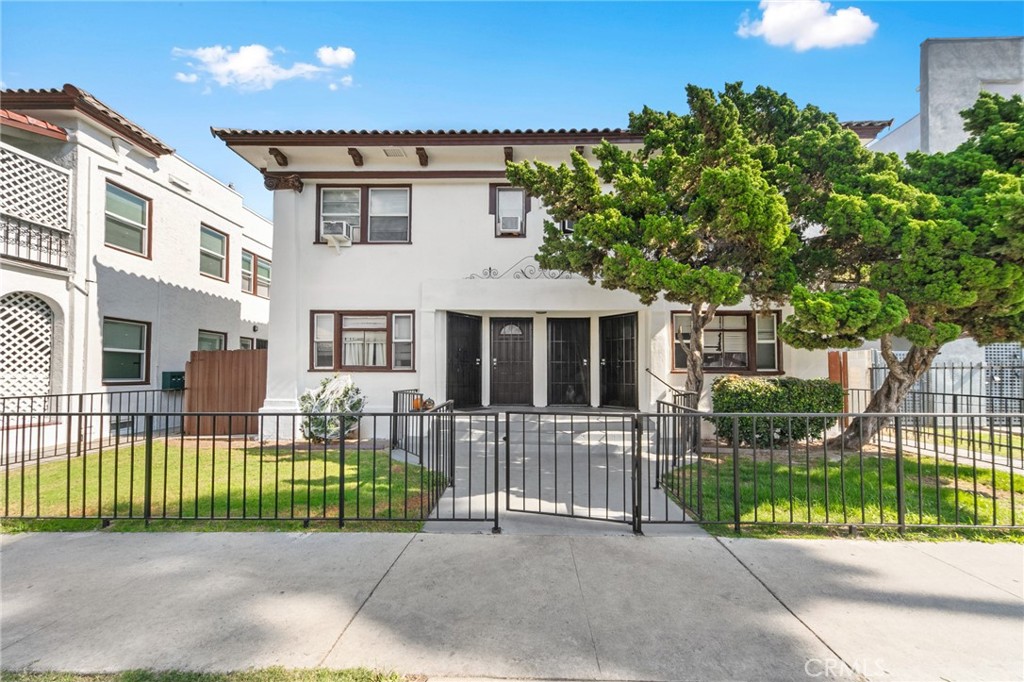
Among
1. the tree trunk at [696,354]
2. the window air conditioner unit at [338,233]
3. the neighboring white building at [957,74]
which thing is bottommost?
the tree trunk at [696,354]

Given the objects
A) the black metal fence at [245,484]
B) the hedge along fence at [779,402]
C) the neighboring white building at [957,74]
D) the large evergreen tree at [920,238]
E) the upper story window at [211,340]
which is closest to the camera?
the black metal fence at [245,484]

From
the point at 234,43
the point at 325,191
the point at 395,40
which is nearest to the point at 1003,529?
the point at 395,40

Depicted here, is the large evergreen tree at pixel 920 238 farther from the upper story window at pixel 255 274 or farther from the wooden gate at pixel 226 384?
the upper story window at pixel 255 274

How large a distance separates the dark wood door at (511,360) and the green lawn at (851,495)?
4.83 metres

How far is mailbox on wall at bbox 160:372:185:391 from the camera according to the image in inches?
448

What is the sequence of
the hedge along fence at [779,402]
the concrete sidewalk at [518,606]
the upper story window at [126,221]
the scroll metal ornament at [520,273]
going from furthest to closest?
the upper story window at [126,221] < the scroll metal ornament at [520,273] < the hedge along fence at [779,402] < the concrete sidewalk at [518,606]

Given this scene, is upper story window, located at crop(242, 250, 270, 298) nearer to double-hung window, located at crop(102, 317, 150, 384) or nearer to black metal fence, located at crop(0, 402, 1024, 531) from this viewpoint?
double-hung window, located at crop(102, 317, 150, 384)

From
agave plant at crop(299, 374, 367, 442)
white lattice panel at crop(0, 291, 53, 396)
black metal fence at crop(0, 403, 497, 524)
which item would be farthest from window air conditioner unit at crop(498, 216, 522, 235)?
white lattice panel at crop(0, 291, 53, 396)

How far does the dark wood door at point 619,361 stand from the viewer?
32.8 ft

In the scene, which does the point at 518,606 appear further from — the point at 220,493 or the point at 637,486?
the point at 220,493

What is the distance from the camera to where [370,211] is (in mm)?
10391

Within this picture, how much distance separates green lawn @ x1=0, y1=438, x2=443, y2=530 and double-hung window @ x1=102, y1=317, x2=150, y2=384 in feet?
11.2

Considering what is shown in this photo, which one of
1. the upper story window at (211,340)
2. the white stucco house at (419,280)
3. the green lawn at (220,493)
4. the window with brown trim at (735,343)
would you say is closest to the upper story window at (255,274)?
the upper story window at (211,340)

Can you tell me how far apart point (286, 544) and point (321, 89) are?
9.09 meters
